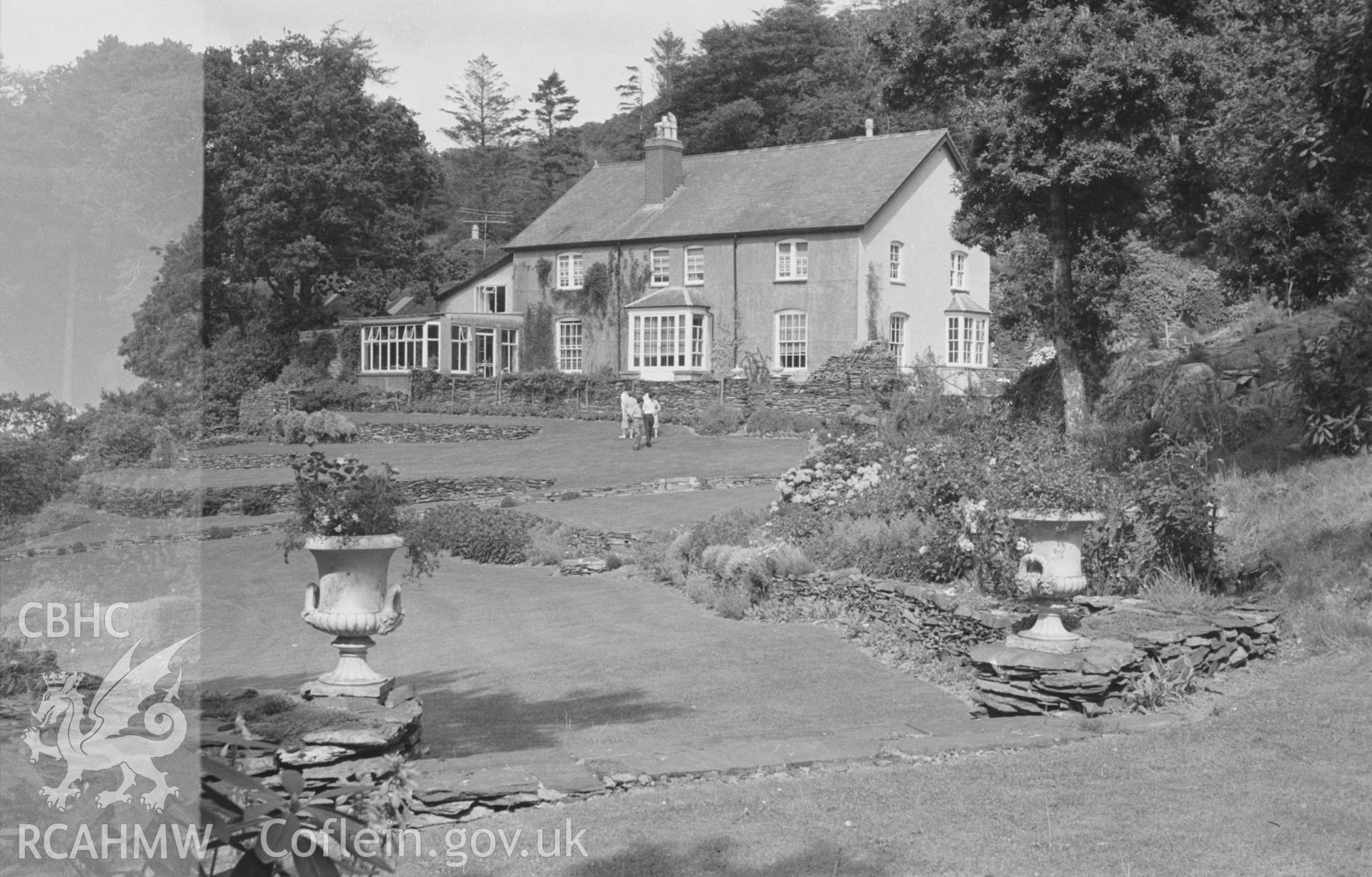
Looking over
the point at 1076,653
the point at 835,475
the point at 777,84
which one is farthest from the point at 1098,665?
the point at 777,84

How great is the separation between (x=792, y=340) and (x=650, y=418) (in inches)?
404

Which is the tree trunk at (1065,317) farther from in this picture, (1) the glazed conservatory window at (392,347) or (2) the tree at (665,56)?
(2) the tree at (665,56)

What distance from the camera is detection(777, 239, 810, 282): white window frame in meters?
40.4

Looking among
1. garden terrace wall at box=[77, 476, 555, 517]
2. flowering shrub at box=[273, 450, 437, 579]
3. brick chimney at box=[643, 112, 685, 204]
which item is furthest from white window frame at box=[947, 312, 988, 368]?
flowering shrub at box=[273, 450, 437, 579]

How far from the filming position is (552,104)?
8788 centimetres

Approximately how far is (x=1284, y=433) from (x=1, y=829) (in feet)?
50.7

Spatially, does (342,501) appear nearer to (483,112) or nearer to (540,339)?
(540,339)

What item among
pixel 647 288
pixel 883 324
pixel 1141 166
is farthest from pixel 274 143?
pixel 1141 166

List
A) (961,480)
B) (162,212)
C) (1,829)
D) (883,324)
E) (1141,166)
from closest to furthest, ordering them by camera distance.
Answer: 1. (1,829)
2. (162,212)
3. (961,480)
4. (1141,166)
5. (883,324)

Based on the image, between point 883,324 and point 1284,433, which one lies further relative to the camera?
point 883,324

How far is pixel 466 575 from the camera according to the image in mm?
18984

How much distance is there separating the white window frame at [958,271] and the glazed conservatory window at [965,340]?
117 cm

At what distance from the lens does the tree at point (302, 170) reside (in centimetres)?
4894

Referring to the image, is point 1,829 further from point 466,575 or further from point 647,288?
point 647,288
